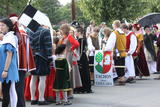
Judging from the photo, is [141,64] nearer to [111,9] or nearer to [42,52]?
[42,52]

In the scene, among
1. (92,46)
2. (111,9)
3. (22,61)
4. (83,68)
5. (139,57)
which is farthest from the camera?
(111,9)

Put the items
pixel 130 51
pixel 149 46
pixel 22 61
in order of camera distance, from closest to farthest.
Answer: pixel 22 61
pixel 130 51
pixel 149 46

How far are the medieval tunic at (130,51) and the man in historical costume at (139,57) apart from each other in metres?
0.75

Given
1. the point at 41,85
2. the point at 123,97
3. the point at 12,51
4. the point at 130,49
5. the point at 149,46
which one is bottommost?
the point at 123,97

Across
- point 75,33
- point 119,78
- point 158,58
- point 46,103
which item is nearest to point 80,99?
point 46,103

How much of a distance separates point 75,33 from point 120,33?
78.0 inches

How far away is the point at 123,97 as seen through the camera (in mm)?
10125

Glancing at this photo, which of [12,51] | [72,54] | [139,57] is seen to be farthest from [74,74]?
[139,57]

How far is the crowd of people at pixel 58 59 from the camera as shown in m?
6.95

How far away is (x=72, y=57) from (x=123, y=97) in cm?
163

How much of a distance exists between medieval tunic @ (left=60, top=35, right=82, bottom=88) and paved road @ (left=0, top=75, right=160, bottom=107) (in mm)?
428

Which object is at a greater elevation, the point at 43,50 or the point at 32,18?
the point at 32,18

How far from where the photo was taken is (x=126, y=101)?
31.1ft

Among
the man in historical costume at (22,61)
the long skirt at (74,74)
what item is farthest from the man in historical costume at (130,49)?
the man in historical costume at (22,61)
